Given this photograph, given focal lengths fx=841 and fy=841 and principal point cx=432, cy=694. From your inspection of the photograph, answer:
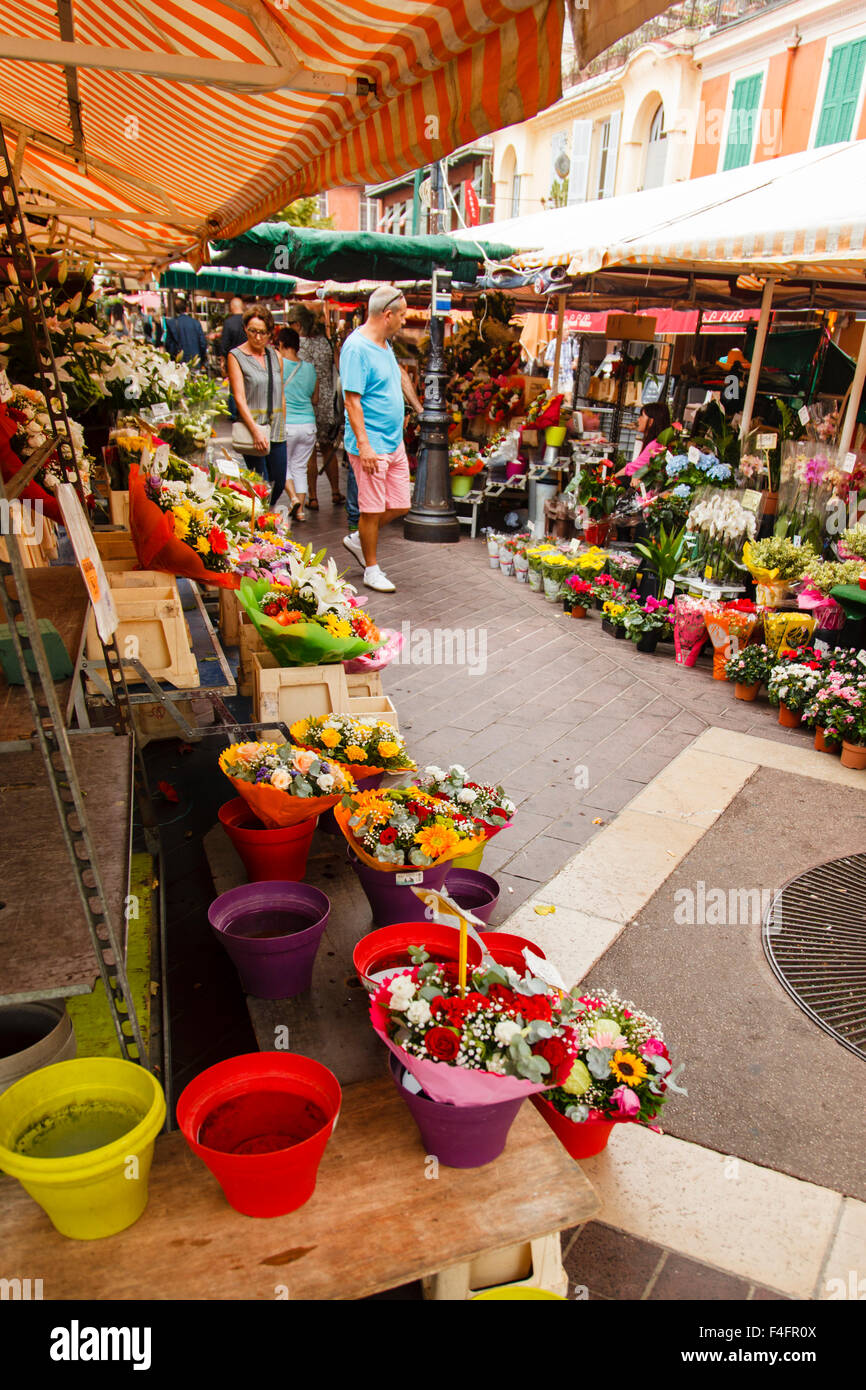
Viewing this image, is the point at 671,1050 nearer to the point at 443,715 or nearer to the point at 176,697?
the point at 176,697

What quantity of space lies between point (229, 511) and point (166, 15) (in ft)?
7.56

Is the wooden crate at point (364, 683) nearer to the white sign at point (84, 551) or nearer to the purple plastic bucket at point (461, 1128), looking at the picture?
the white sign at point (84, 551)

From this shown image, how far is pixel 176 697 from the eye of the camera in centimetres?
332

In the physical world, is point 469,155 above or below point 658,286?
above

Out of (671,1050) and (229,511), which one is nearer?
(671,1050)

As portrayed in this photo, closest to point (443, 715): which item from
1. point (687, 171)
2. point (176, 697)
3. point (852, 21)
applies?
point (176, 697)

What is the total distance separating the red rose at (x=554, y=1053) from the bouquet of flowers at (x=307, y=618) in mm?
1960

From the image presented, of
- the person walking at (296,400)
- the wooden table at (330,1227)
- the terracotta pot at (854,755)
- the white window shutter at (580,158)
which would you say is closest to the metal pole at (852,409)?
the terracotta pot at (854,755)

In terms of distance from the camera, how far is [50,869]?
1.90 metres

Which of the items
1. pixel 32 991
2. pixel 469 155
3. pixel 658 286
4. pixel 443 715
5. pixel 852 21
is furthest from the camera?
pixel 469 155

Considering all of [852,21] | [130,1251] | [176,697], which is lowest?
[130,1251]

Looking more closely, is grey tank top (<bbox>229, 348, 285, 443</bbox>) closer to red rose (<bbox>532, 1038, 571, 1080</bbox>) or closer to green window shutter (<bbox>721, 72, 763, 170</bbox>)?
red rose (<bbox>532, 1038, 571, 1080</bbox>)

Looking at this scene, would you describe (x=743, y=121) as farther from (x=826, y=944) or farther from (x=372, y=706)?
(x=826, y=944)

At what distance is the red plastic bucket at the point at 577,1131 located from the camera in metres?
2.19
